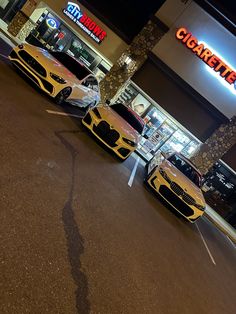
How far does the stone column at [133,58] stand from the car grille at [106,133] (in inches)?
404

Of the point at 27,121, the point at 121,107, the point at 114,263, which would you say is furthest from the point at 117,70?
the point at 114,263

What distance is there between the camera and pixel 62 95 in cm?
1171

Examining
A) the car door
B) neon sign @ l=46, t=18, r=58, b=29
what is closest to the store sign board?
neon sign @ l=46, t=18, r=58, b=29

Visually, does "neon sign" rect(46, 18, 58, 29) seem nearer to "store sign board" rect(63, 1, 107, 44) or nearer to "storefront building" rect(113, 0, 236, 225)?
"store sign board" rect(63, 1, 107, 44)

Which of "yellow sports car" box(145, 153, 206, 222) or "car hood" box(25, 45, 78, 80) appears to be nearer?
"yellow sports car" box(145, 153, 206, 222)

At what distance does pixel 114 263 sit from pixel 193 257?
12.8 feet

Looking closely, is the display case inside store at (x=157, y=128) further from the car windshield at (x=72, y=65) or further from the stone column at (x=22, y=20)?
the car windshield at (x=72, y=65)

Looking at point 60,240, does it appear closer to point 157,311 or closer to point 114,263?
point 114,263

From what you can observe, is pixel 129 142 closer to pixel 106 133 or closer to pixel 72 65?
pixel 106 133

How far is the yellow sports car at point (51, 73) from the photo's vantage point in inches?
434

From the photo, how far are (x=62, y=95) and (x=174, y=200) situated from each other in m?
5.15

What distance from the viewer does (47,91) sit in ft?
37.1

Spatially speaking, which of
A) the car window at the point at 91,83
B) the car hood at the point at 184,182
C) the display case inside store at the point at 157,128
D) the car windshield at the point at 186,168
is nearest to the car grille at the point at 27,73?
the car window at the point at 91,83

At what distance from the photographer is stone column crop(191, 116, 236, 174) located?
789 inches
